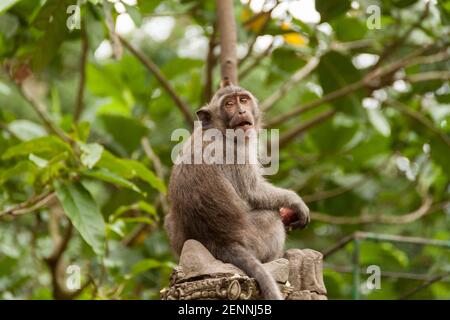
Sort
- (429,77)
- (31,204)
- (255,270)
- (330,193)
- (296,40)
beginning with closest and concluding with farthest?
(255,270) → (31,204) → (429,77) → (330,193) → (296,40)

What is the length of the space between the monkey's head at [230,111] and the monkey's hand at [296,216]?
2.44ft

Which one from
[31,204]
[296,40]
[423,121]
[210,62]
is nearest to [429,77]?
[423,121]

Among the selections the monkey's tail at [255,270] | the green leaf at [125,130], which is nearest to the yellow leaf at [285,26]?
the green leaf at [125,130]

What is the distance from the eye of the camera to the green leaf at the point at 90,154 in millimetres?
5770

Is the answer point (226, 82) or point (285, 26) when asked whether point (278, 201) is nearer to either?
point (226, 82)

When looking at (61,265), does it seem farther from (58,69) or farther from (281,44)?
(281,44)

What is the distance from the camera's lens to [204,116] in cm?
613

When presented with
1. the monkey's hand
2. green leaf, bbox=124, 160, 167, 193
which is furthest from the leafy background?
the monkey's hand

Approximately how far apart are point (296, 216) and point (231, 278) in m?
1.42

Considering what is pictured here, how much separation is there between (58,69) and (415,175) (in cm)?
452

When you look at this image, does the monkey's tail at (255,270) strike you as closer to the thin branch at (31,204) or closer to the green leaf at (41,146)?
the green leaf at (41,146)

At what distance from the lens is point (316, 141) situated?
905cm
